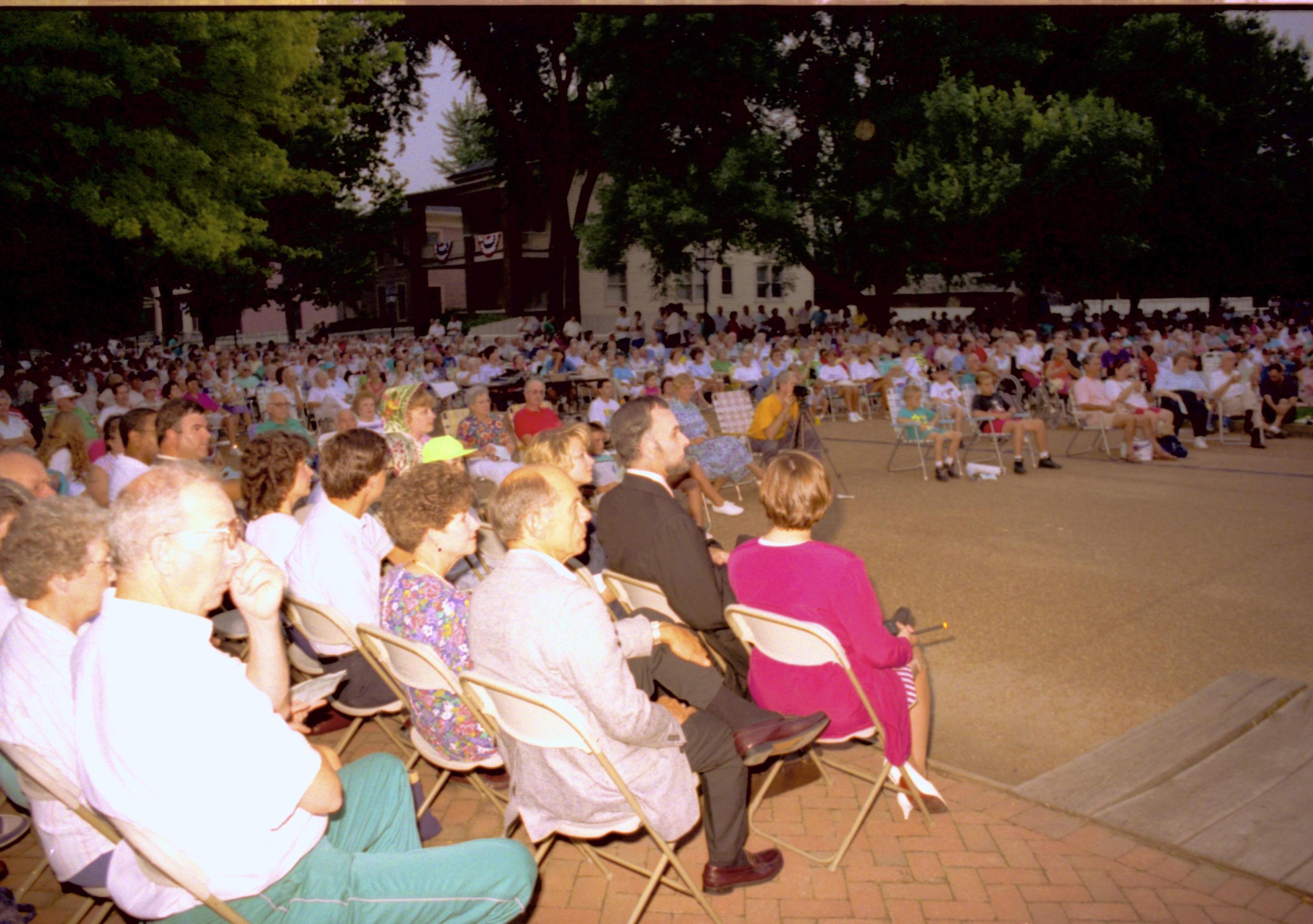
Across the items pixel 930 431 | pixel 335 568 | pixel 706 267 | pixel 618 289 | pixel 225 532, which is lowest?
pixel 930 431

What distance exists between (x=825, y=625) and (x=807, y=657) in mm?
146

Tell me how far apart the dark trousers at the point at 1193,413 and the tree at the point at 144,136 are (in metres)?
12.7

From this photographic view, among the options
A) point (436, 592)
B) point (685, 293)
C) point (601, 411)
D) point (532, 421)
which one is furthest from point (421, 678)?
point (685, 293)

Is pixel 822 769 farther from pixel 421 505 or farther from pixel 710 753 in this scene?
pixel 421 505

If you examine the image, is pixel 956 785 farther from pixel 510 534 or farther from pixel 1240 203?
pixel 1240 203

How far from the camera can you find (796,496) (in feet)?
10.5

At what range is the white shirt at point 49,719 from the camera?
2408 mm

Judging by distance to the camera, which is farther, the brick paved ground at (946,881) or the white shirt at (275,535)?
the white shirt at (275,535)

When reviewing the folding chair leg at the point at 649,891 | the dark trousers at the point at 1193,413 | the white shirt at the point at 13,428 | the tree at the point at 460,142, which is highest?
the tree at the point at 460,142

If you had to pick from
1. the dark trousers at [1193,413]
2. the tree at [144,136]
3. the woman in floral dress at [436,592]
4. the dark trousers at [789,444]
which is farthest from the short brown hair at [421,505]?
the dark trousers at [1193,413]

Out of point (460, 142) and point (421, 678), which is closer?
point (421, 678)

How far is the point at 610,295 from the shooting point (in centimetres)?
3972

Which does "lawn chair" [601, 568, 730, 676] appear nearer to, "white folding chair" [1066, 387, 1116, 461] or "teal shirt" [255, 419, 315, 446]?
"teal shirt" [255, 419, 315, 446]

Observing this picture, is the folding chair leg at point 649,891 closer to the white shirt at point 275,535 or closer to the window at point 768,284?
the white shirt at point 275,535
